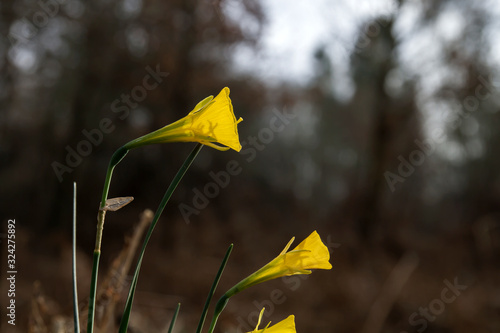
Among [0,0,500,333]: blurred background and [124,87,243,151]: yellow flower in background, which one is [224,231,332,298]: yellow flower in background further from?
[0,0,500,333]: blurred background

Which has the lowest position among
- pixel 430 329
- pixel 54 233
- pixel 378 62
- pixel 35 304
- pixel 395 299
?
pixel 35 304

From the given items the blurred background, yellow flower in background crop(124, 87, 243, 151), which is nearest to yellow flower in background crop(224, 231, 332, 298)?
yellow flower in background crop(124, 87, 243, 151)

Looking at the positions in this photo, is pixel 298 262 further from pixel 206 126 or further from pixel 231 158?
pixel 231 158

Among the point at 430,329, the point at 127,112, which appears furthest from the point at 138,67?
the point at 430,329

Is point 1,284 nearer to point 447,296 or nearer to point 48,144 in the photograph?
point 48,144

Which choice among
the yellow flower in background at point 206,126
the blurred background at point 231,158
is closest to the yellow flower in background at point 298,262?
the yellow flower in background at point 206,126

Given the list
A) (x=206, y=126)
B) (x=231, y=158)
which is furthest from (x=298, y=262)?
(x=231, y=158)
